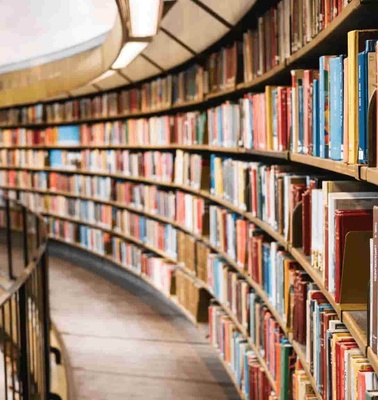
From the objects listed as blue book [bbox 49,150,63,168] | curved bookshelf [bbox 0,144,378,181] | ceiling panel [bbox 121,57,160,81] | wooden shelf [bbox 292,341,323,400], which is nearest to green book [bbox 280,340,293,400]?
wooden shelf [bbox 292,341,323,400]

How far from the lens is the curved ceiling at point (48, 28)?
6648 millimetres

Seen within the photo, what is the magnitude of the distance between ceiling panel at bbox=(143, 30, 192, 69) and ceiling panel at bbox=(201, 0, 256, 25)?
0.80 m

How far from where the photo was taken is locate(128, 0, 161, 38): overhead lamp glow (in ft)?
11.1

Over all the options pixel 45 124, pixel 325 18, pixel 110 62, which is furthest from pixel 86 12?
pixel 325 18

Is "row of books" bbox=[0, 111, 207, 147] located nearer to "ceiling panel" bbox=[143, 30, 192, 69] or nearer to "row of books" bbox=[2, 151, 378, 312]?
"ceiling panel" bbox=[143, 30, 192, 69]

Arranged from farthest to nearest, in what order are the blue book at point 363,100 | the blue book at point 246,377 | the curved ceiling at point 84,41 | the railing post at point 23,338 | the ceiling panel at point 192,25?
the curved ceiling at point 84,41
the ceiling panel at point 192,25
the blue book at point 246,377
the railing post at point 23,338
the blue book at point 363,100

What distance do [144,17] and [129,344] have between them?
9.21 feet

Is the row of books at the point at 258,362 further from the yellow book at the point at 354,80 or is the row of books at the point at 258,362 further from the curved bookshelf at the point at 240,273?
the yellow book at the point at 354,80

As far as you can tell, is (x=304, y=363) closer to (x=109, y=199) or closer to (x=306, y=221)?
(x=306, y=221)

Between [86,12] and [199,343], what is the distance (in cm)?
336

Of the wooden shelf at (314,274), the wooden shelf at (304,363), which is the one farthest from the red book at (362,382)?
the wooden shelf at (304,363)

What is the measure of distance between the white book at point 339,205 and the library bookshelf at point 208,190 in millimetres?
85

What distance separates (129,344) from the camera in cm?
557

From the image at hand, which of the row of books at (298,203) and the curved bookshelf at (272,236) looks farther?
the row of books at (298,203)
